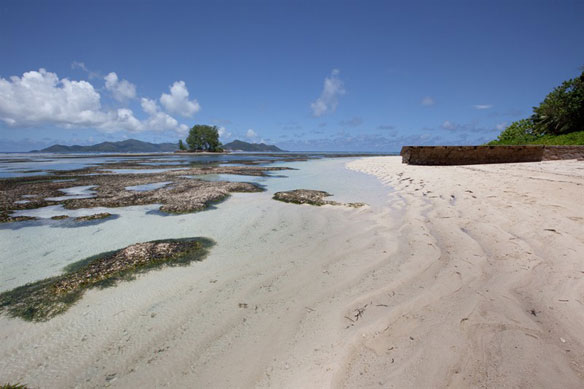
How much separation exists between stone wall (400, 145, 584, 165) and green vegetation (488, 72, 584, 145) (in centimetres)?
986

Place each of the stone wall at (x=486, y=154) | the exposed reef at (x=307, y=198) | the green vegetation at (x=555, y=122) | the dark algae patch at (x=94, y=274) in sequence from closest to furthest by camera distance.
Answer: the dark algae patch at (x=94, y=274), the exposed reef at (x=307, y=198), the stone wall at (x=486, y=154), the green vegetation at (x=555, y=122)

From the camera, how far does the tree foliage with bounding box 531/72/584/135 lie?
27.4m

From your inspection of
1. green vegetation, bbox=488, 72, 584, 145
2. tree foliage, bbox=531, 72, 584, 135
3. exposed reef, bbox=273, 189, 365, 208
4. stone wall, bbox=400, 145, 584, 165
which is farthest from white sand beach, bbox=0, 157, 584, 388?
tree foliage, bbox=531, 72, 584, 135

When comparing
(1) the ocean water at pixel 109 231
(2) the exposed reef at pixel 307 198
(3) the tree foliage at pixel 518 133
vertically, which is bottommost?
(1) the ocean water at pixel 109 231

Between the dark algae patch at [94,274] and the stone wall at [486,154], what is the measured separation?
2034 cm

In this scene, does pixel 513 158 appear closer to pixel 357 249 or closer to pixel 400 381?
pixel 357 249

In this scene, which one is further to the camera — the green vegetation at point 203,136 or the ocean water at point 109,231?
the green vegetation at point 203,136

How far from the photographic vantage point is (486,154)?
18.5 meters

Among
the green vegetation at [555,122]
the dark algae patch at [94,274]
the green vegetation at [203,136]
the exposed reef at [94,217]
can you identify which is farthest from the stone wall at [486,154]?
the green vegetation at [203,136]

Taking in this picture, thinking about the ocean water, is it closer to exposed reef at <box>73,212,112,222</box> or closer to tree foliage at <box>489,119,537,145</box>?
exposed reef at <box>73,212,112,222</box>

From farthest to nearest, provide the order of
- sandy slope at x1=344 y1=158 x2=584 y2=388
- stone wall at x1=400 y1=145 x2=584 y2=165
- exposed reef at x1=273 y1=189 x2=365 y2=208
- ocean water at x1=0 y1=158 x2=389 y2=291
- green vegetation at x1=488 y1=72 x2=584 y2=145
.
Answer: green vegetation at x1=488 y1=72 x2=584 y2=145 < stone wall at x1=400 y1=145 x2=584 y2=165 < exposed reef at x1=273 y1=189 x2=365 y2=208 < ocean water at x1=0 y1=158 x2=389 y2=291 < sandy slope at x1=344 y1=158 x2=584 y2=388

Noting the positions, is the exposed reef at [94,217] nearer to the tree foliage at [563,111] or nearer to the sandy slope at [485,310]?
the sandy slope at [485,310]

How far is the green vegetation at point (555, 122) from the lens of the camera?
27047mm

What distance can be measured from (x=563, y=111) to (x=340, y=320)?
42428 millimetres
